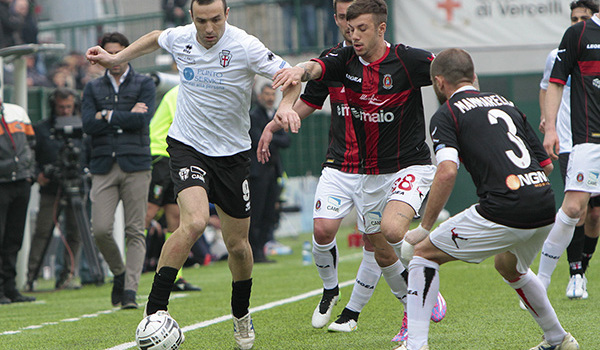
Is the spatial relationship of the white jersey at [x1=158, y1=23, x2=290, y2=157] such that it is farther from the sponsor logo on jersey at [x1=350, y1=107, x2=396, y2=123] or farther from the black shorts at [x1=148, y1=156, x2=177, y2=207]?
the black shorts at [x1=148, y1=156, x2=177, y2=207]

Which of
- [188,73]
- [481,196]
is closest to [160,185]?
[188,73]

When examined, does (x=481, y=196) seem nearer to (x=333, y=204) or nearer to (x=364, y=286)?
(x=333, y=204)

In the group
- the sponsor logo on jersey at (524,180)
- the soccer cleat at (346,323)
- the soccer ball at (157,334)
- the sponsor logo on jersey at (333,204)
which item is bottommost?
the soccer cleat at (346,323)

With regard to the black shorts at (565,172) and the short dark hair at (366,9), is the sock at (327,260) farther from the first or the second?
the black shorts at (565,172)

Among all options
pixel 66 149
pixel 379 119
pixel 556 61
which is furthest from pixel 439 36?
pixel 379 119

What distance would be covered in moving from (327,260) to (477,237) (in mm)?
1880

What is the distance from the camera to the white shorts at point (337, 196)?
20.5 ft

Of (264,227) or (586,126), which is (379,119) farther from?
(264,227)

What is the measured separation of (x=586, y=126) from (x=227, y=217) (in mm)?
3166

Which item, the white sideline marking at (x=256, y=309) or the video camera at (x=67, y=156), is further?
the video camera at (x=67, y=156)

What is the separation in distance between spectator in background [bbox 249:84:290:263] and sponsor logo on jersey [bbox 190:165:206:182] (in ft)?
25.0

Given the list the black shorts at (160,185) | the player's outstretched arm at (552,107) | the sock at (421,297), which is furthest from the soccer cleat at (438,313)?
the black shorts at (160,185)

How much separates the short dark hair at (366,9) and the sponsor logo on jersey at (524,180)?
5.77ft

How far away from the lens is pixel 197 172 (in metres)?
5.64
